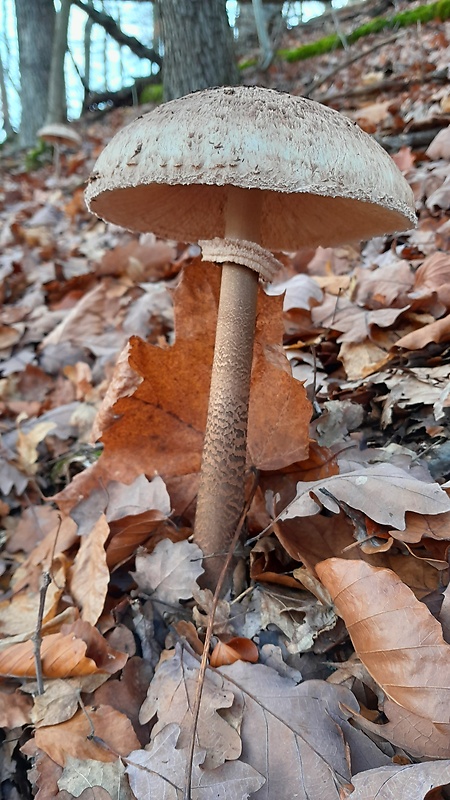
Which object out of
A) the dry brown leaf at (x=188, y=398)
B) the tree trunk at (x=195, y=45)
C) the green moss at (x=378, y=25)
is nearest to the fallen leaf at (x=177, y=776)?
the dry brown leaf at (x=188, y=398)

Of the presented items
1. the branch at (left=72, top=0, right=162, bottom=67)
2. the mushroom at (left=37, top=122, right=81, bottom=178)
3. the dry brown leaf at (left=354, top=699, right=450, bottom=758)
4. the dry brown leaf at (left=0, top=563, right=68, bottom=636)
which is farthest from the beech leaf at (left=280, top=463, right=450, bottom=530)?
the branch at (left=72, top=0, right=162, bottom=67)

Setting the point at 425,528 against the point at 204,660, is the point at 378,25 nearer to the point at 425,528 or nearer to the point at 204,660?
the point at 425,528

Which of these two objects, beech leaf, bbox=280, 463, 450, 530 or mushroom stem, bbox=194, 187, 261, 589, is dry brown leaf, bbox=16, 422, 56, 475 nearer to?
mushroom stem, bbox=194, 187, 261, 589

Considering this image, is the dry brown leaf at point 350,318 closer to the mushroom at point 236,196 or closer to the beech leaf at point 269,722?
the mushroom at point 236,196

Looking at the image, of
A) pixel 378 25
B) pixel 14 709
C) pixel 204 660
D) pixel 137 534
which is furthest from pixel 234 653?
pixel 378 25

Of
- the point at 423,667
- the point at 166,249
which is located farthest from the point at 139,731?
the point at 166,249

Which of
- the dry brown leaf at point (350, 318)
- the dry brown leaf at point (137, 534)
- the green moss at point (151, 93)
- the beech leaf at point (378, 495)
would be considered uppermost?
the green moss at point (151, 93)

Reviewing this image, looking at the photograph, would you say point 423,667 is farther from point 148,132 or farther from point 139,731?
point 148,132
